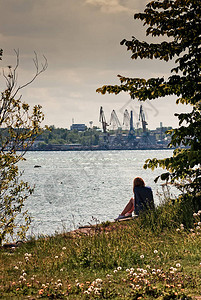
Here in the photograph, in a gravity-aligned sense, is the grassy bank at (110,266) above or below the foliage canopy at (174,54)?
below

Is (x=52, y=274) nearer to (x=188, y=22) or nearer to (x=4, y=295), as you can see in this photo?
(x=4, y=295)

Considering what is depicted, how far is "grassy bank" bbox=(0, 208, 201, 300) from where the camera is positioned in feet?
16.8

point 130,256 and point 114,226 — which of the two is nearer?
point 130,256

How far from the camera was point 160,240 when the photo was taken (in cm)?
793

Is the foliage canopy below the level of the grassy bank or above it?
above

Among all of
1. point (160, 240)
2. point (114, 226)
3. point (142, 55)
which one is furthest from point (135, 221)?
point (142, 55)

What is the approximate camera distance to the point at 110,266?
21.4ft

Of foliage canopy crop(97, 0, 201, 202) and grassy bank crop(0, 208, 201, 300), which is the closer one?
grassy bank crop(0, 208, 201, 300)

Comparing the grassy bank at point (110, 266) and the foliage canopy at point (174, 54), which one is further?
the foliage canopy at point (174, 54)

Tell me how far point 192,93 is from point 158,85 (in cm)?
95

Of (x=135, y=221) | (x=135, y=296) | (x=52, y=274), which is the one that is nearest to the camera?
(x=135, y=296)

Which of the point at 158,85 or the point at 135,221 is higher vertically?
the point at 158,85

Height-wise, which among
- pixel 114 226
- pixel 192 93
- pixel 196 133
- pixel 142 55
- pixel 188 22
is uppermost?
pixel 188 22

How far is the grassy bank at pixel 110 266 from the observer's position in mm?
5121
